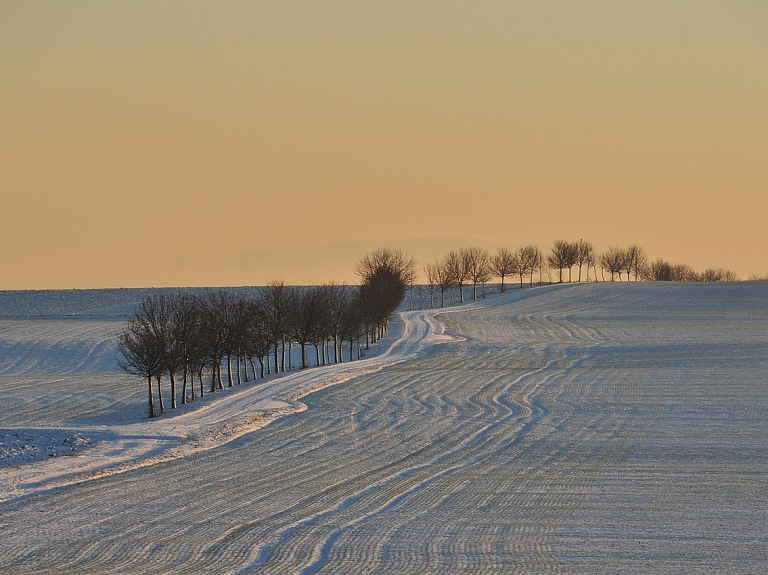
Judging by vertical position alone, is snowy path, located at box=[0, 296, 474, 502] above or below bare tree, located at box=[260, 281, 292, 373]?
below

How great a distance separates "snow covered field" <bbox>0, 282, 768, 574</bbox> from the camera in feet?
46.4

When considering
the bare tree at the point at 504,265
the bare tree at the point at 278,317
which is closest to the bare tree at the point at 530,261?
the bare tree at the point at 504,265

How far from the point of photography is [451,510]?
1739 cm

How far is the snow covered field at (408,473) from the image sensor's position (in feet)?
46.4

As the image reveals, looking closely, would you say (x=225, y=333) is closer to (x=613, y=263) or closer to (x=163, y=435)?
(x=163, y=435)

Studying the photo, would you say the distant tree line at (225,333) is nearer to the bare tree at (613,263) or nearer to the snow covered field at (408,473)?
the snow covered field at (408,473)

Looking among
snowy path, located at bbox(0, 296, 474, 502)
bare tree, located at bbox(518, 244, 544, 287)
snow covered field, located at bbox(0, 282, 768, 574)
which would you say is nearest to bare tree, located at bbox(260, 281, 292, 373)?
snow covered field, located at bbox(0, 282, 768, 574)

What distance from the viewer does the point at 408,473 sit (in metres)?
21.5

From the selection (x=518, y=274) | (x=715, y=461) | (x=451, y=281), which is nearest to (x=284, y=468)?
(x=715, y=461)

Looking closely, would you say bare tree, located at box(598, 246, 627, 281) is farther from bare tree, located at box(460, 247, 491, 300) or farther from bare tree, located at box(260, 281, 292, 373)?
bare tree, located at box(260, 281, 292, 373)

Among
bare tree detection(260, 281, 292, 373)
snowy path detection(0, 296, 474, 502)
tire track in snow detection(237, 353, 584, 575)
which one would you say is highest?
bare tree detection(260, 281, 292, 373)

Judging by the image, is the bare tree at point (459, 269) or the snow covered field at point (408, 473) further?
the bare tree at point (459, 269)

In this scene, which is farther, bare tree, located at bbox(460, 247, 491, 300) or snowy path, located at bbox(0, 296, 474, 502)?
bare tree, located at bbox(460, 247, 491, 300)

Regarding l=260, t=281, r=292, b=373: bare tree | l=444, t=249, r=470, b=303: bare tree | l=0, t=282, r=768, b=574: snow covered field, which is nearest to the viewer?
l=0, t=282, r=768, b=574: snow covered field
